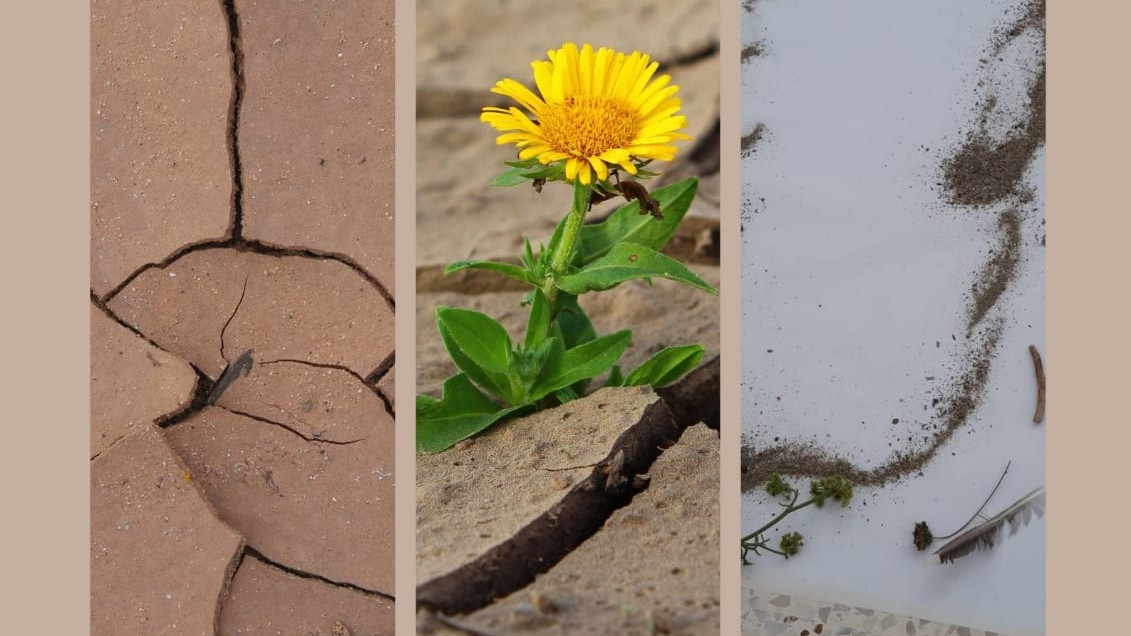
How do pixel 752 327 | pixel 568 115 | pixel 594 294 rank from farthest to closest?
pixel 594 294
pixel 752 327
pixel 568 115

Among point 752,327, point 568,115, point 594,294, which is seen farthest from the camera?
point 594,294

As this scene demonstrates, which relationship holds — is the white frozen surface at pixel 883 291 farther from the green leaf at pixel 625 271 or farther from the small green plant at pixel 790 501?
the green leaf at pixel 625 271

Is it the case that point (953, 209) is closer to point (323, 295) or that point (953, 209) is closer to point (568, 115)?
point (568, 115)

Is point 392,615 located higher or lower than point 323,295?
lower

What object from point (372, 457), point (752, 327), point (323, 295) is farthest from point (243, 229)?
point (752, 327)

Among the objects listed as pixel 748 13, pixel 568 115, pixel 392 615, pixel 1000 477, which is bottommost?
pixel 392 615

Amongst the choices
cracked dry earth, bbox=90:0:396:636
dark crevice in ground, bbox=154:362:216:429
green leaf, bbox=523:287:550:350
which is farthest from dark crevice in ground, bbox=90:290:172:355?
green leaf, bbox=523:287:550:350
